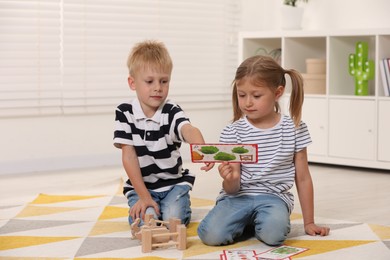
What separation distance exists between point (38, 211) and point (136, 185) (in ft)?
1.84

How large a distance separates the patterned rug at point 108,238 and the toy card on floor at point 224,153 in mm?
264

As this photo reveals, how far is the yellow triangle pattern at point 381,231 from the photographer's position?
2.29 metres

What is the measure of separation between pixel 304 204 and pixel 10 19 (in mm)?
2112

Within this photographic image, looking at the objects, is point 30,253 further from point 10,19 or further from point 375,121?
point 375,121

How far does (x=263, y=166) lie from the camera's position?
7.40 ft

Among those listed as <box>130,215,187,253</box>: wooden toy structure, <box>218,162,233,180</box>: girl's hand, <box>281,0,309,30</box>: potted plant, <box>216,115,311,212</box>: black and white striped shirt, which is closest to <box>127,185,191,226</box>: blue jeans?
<box>130,215,187,253</box>: wooden toy structure

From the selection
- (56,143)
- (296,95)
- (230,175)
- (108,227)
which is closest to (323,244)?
(230,175)

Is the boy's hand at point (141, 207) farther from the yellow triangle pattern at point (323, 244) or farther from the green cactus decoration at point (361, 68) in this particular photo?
the green cactus decoration at point (361, 68)

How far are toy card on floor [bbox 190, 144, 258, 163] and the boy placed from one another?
0.30m

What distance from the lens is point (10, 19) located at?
12.5ft

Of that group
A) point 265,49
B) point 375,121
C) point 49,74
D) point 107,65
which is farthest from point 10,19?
point 375,121

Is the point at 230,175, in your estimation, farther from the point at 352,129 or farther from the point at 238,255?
the point at 352,129

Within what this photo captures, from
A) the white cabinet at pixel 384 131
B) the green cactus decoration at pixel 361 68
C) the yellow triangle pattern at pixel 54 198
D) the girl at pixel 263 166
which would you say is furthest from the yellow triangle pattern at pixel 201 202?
the green cactus decoration at pixel 361 68

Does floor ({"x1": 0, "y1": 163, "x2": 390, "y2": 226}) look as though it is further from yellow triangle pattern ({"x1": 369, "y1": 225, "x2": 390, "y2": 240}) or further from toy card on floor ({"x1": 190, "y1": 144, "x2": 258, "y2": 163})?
toy card on floor ({"x1": 190, "y1": 144, "x2": 258, "y2": 163})
